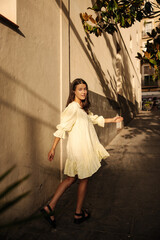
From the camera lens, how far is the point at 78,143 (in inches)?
92.4

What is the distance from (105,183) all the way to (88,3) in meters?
4.42

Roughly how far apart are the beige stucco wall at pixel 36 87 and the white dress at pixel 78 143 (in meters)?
0.49

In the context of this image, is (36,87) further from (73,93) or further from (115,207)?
(115,207)

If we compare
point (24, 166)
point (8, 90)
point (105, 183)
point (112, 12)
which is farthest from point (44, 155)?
point (112, 12)

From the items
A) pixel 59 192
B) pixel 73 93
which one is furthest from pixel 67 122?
pixel 59 192

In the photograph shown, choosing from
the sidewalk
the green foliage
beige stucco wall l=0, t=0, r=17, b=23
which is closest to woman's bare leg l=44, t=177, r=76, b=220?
the sidewalk

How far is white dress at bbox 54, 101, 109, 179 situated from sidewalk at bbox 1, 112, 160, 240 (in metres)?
0.66

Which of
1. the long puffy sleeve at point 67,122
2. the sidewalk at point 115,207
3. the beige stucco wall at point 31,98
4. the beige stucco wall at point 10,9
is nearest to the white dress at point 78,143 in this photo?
the long puffy sleeve at point 67,122

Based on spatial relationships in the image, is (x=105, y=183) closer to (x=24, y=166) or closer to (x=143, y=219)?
(x=143, y=219)

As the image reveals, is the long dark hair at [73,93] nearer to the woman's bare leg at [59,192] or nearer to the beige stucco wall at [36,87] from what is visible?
the beige stucco wall at [36,87]

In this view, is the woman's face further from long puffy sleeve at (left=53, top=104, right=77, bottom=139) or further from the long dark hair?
long puffy sleeve at (left=53, top=104, right=77, bottom=139)

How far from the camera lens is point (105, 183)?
148 inches

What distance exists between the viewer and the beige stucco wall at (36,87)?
7.16 ft

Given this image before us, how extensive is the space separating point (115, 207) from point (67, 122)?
1487 millimetres
